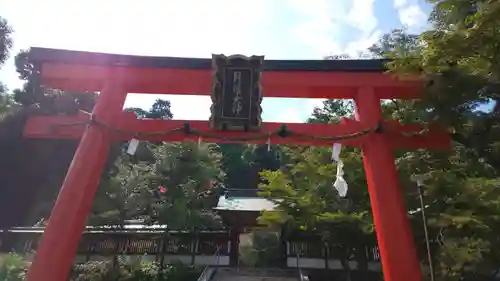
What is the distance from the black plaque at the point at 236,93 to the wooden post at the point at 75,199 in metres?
1.78

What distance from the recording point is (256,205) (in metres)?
17.6

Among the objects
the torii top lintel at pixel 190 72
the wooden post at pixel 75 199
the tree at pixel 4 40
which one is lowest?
the wooden post at pixel 75 199

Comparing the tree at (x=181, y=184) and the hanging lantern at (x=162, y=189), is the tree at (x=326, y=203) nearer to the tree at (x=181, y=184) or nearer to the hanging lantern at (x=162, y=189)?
the tree at (x=181, y=184)

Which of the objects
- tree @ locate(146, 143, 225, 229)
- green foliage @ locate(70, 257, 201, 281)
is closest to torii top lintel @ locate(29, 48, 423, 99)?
tree @ locate(146, 143, 225, 229)

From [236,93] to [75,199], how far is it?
9.78ft

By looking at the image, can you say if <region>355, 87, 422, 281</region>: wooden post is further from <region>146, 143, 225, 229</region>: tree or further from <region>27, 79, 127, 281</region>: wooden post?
<region>146, 143, 225, 229</region>: tree

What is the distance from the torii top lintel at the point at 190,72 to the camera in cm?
652

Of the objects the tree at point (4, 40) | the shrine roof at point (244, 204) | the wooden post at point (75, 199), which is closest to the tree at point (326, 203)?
the shrine roof at point (244, 204)

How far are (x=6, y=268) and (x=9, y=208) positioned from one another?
34.1ft

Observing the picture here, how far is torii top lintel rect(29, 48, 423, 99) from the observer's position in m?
6.52

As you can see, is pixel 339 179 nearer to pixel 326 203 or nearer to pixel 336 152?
pixel 336 152

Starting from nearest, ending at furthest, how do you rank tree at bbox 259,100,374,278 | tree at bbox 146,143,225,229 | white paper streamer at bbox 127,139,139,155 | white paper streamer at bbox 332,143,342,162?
white paper streamer at bbox 332,143,342,162
white paper streamer at bbox 127,139,139,155
tree at bbox 259,100,374,278
tree at bbox 146,143,225,229

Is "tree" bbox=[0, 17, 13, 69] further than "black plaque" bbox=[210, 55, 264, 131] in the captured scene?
Yes

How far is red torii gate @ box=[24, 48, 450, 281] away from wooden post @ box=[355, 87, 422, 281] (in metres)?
0.02
